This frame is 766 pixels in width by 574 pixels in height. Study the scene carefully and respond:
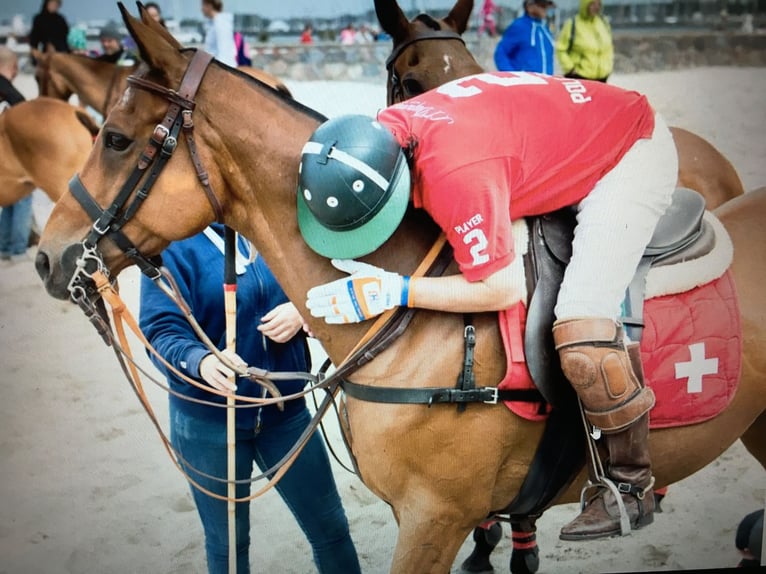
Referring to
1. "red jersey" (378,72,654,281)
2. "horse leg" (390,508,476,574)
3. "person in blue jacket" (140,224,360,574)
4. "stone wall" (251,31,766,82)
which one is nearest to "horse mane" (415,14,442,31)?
"stone wall" (251,31,766,82)

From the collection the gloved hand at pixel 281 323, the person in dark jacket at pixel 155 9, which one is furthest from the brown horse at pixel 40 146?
the gloved hand at pixel 281 323

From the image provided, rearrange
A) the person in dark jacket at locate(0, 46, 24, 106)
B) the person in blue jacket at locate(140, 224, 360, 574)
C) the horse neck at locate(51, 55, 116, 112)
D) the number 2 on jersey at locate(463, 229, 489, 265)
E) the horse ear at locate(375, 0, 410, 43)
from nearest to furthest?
the number 2 on jersey at locate(463, 229, 489, 265), the person in blue jacket at locate(140, 224, 360, 574), the person in dark jacket at locate(0, 46, 24, 106), the horse ear at locate(375, 0, 410, 43), the horse neck at locate(51, 55, 116, 112)

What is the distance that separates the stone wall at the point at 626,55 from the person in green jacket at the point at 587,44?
53 mm

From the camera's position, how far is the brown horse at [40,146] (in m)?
2.92

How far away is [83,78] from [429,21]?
1.60m

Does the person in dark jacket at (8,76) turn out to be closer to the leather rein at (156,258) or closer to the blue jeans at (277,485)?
the leather rein at (156,258)

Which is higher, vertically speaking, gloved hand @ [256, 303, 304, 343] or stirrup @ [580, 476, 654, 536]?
gloved hand @ [256, 303, 304, 343]

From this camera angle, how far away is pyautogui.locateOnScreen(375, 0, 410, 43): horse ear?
281 cm

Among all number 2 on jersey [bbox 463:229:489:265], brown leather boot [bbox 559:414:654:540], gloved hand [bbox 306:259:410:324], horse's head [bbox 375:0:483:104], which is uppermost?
horse's head [bbox 375:0:483:104]

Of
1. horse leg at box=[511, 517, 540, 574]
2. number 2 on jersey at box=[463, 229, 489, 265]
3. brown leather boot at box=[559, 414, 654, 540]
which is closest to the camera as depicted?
number 2 on jersey at box=[463, 229, 489, 265]

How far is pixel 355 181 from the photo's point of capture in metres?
1.59

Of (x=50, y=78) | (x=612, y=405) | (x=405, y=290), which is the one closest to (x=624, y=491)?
(x=612, y=405)

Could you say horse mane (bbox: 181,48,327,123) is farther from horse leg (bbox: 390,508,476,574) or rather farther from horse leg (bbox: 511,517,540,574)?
horse leg (bbox: 511,517,540,574)

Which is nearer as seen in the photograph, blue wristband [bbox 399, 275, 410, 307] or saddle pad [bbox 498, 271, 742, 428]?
blue wristband [bbox 399, 275, 410, 307]
